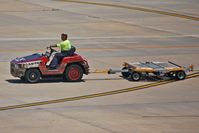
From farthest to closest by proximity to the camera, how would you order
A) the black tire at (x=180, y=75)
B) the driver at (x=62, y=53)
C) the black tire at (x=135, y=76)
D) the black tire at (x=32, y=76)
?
the black tire at (x=180, y=75), the black tire at (x=135, y=76), the driver at (x=62, y=53), the black tire at (x=32, y=76)

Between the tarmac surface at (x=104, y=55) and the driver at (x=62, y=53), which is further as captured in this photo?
the driver at (x=62, y=53)

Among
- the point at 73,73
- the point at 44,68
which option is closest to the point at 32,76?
the point at 44,68

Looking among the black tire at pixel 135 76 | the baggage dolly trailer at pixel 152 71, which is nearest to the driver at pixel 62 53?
the baggage dolly trailer at pixel 152 71

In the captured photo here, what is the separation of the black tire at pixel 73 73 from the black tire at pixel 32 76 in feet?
4.20

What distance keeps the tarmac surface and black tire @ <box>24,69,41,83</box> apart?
1.13ft

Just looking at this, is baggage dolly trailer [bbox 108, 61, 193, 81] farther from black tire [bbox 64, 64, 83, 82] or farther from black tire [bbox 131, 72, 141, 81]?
black tire [bbox 64, 64, 83, 82]

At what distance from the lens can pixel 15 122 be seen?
27875mm

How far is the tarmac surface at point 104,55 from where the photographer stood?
28.2 metres

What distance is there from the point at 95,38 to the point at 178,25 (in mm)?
9632

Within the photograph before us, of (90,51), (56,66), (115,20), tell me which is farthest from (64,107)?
(115,20)

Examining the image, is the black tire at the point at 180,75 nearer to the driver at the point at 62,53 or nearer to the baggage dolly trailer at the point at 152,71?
the baggage dolly trailer at the point at 152,71

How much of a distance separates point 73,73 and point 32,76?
1.88 meters

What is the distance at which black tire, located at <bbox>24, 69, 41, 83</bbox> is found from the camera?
116 feet

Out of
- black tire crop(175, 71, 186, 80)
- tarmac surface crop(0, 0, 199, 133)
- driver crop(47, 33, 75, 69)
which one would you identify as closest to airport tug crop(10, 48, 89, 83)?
driver crop(47, 33, 75, 69)
